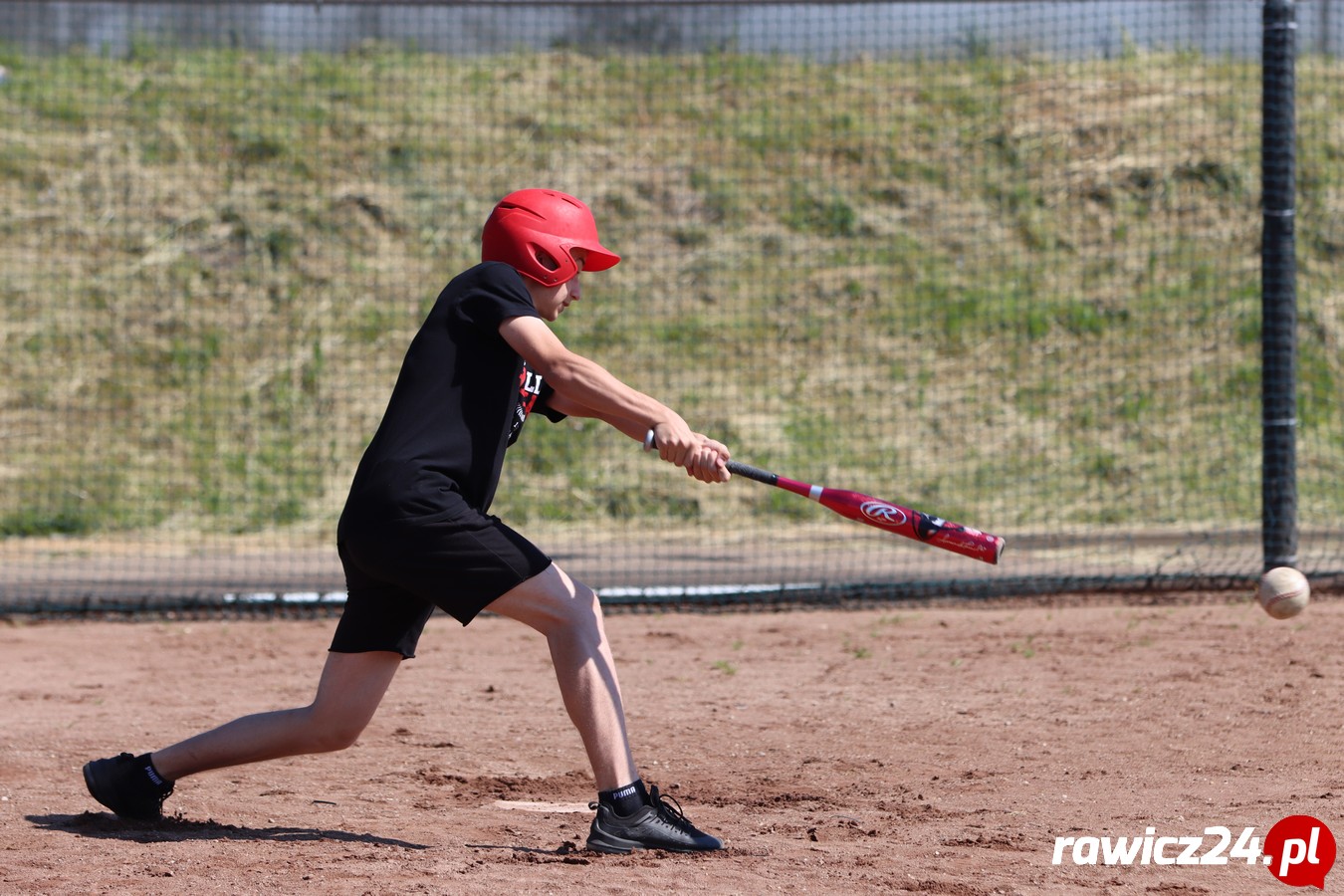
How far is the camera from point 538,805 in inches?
190

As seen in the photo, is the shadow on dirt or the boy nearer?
the boy

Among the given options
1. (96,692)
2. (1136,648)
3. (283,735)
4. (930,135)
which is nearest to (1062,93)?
(930,135)

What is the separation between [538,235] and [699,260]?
11615 mm

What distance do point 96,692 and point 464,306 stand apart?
3.73m

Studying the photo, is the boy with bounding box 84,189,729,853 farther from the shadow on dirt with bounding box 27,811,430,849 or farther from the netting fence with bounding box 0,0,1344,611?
the netting fence with bounding box 0,0,1344,611

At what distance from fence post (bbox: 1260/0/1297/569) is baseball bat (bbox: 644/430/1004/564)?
5.11 meters

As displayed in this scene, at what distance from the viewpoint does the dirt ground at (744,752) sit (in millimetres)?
3893

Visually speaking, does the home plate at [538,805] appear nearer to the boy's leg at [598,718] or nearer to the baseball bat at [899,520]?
the boy's leg at [598,718]

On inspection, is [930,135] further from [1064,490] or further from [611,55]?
[1064,490]

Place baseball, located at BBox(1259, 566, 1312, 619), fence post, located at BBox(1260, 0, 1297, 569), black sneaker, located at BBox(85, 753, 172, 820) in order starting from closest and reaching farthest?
black sneaker, located at BBox(85, 753, 172, 820) < baseball, located at BBox(1259, 566, 1312, 619) < fence post, located at BBox(1260, 0, 1297, 569)

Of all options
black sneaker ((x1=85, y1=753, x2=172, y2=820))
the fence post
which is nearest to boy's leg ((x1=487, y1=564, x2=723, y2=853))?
black sneaker ((x1=85, y1=753, x2=172, y2=820))

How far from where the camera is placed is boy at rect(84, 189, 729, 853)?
13.0ft

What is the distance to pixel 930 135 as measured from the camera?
16828 mm

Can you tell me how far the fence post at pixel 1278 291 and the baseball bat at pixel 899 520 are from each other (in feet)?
16.8
